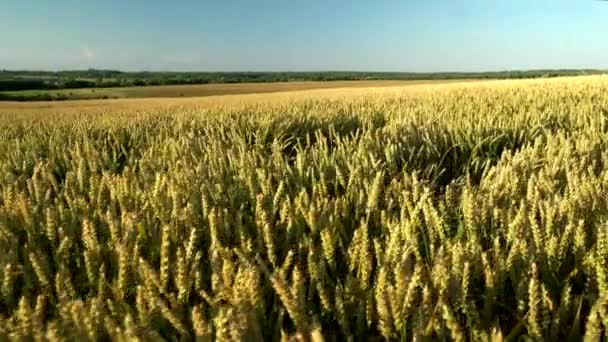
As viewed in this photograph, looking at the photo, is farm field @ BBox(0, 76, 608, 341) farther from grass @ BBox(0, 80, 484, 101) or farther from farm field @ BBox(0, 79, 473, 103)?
farm field @ BBox(0, 79, 473, 103)

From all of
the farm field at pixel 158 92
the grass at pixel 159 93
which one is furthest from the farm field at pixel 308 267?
the farm field at pixel 158 92

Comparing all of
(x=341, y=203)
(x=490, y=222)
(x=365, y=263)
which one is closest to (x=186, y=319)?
(x=365, y=263)

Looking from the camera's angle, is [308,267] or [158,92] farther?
[158,92]

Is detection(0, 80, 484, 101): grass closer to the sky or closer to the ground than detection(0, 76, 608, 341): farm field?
closer to the ground

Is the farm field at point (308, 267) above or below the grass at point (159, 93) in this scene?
above

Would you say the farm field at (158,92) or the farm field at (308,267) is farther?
the farm field at (158,92)

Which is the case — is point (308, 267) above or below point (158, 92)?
above

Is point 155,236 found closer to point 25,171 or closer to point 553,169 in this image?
point 553,169

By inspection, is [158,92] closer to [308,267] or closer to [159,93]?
[159,93]

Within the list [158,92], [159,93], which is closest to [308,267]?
[159,93]

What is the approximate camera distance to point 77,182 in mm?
2088

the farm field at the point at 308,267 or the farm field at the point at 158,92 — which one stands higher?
the farm field at the point at 308,267

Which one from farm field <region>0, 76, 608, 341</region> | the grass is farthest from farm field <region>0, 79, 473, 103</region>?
farm field <region>0, 76, 608, 341</region>

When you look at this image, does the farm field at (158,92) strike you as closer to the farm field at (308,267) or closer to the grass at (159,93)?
the grass at (159,93)
